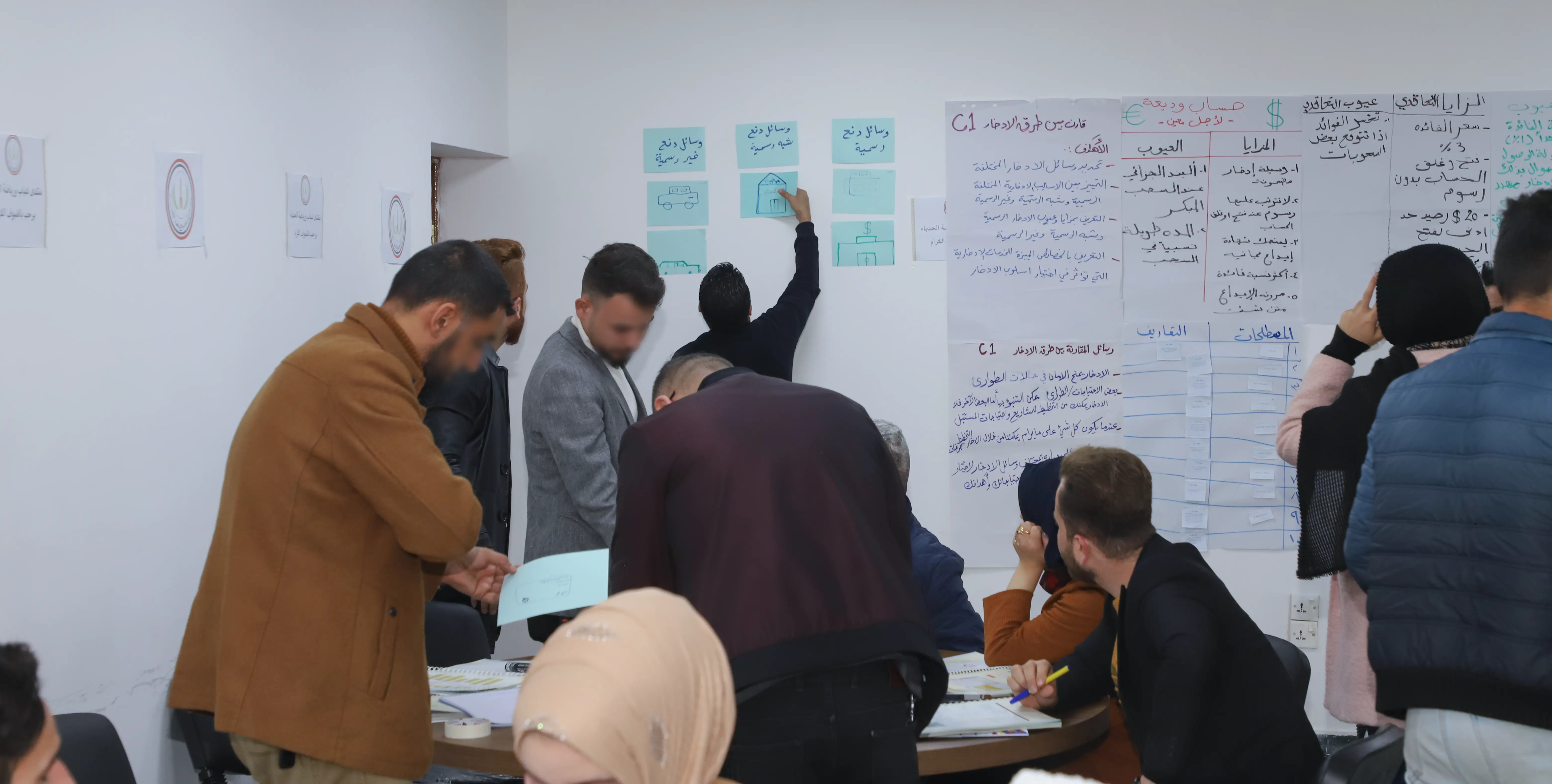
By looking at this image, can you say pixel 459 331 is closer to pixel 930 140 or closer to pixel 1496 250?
pixel 1496 250

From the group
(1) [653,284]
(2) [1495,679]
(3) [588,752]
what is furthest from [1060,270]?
(3) [588,752]

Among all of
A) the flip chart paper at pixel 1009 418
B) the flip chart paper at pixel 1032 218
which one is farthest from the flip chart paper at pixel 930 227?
the flip chart paper at pixel 1009 418

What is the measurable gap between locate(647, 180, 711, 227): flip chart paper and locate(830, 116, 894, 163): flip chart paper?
0.54 metres

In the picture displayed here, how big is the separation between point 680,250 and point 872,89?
0.94 metres

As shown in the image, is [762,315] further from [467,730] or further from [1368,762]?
[1368,762]

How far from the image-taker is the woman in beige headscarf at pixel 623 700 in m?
1.15

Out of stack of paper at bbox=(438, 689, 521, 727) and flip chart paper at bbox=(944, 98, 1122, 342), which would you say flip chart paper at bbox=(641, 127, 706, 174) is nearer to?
flip chart paper at bbox=(944, 98, 1122, 342)

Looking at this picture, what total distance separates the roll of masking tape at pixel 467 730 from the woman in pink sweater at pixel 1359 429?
1.80 meters

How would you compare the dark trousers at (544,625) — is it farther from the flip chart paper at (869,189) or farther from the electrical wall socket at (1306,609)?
the electrical wall socket at (1306,609)

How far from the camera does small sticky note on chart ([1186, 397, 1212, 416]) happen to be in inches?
177

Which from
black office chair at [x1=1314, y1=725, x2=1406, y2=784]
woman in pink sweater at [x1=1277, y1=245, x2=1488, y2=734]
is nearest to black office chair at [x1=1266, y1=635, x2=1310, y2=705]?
woman in pink sweater at [x1=1277, y1=245, x2=1488, y2=734]

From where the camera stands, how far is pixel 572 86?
4652 mm

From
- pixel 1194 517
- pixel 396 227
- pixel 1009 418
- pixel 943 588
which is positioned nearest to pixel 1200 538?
pixel 1194 517

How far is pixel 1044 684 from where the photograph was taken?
7.89ft
